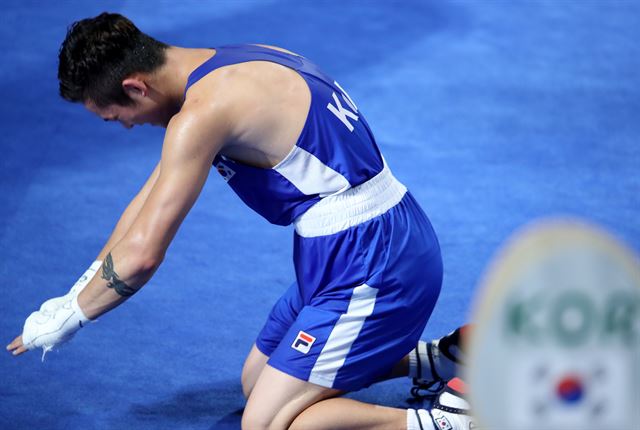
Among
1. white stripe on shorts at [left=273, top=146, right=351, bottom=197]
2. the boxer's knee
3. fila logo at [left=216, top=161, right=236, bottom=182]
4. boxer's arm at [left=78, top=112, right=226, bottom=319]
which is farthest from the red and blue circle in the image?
the boxer's knee

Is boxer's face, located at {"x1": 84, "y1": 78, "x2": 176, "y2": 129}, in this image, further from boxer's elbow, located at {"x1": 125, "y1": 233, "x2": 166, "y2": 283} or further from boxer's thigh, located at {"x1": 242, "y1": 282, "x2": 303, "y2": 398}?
boxer's thigh, located at {"x1": 242, "y1": 282, "x2": 303, "y2": 398}

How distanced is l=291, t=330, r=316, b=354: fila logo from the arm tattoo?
54cm

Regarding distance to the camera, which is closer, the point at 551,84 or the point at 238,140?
the point at 238,140

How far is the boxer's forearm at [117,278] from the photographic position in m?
2.61

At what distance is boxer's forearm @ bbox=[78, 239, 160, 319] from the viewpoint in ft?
8.56

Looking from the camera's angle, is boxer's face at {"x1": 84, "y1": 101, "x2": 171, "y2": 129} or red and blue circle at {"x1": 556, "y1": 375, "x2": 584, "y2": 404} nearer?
red and blue circle at {"x1": 556, "y1": 375, "x2": 584, "y2": 404}

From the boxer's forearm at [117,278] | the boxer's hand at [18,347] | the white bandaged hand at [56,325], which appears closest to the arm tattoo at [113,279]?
the boxer's forearm at [117,278]

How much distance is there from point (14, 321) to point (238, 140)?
159 centimetres

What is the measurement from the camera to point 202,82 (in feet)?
8.97

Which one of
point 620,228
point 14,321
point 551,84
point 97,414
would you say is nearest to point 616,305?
point 97,414

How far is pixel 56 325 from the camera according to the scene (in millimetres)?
2740

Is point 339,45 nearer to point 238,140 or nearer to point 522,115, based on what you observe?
point 522,115

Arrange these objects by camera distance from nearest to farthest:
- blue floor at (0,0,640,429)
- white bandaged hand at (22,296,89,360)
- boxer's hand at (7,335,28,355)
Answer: white bandaged hand at (22,296,89,360) < boxer's hand at (7,335,28,355) < blue floor at (0,0,640,429)

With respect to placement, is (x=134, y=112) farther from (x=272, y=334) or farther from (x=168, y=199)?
(x=272, y=334)
